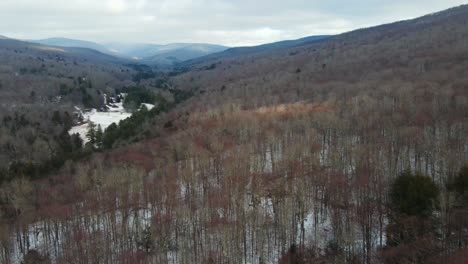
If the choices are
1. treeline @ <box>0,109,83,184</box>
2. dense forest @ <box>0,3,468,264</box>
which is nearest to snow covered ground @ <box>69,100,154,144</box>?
treeline @ <box>0,109,83,184</box>

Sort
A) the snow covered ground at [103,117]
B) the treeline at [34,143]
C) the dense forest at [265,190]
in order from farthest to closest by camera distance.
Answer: the snow covered ground at [103,117] < the treeline at [34,143] < the dense forest at [265,190]

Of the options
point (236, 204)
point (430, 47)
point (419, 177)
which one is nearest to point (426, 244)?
point (419, 177)

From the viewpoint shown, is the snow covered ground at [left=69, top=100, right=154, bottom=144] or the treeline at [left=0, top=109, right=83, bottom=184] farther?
the snow covered ground at [left=69, top=100, right=154, bottom=144]

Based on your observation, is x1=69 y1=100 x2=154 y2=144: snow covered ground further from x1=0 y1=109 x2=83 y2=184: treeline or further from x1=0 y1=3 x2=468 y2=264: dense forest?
x1=0 y1=3 x2=468 y2=264: dense forest

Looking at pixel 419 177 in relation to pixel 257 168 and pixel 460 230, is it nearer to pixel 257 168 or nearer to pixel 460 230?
pixel 460 230

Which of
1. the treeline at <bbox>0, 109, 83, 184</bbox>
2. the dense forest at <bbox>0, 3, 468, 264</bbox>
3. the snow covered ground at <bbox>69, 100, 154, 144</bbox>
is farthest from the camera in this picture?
the snow covered ground at <bbox>69, 100, 154, 144</bbox>

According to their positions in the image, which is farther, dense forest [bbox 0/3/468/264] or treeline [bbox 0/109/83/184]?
treeline [bbox 0/109/83/184]

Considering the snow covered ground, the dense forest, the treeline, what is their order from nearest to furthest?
the dense forest, the treeline, the snow covered ground

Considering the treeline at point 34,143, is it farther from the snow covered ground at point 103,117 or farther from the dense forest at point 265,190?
the snow covered ground at point 103,117

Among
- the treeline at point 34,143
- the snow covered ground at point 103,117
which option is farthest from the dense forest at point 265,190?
the snow covered ground at point 103,117

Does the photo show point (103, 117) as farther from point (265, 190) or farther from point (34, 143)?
point (265, 190)

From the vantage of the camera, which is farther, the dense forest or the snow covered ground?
the snow covered ground
